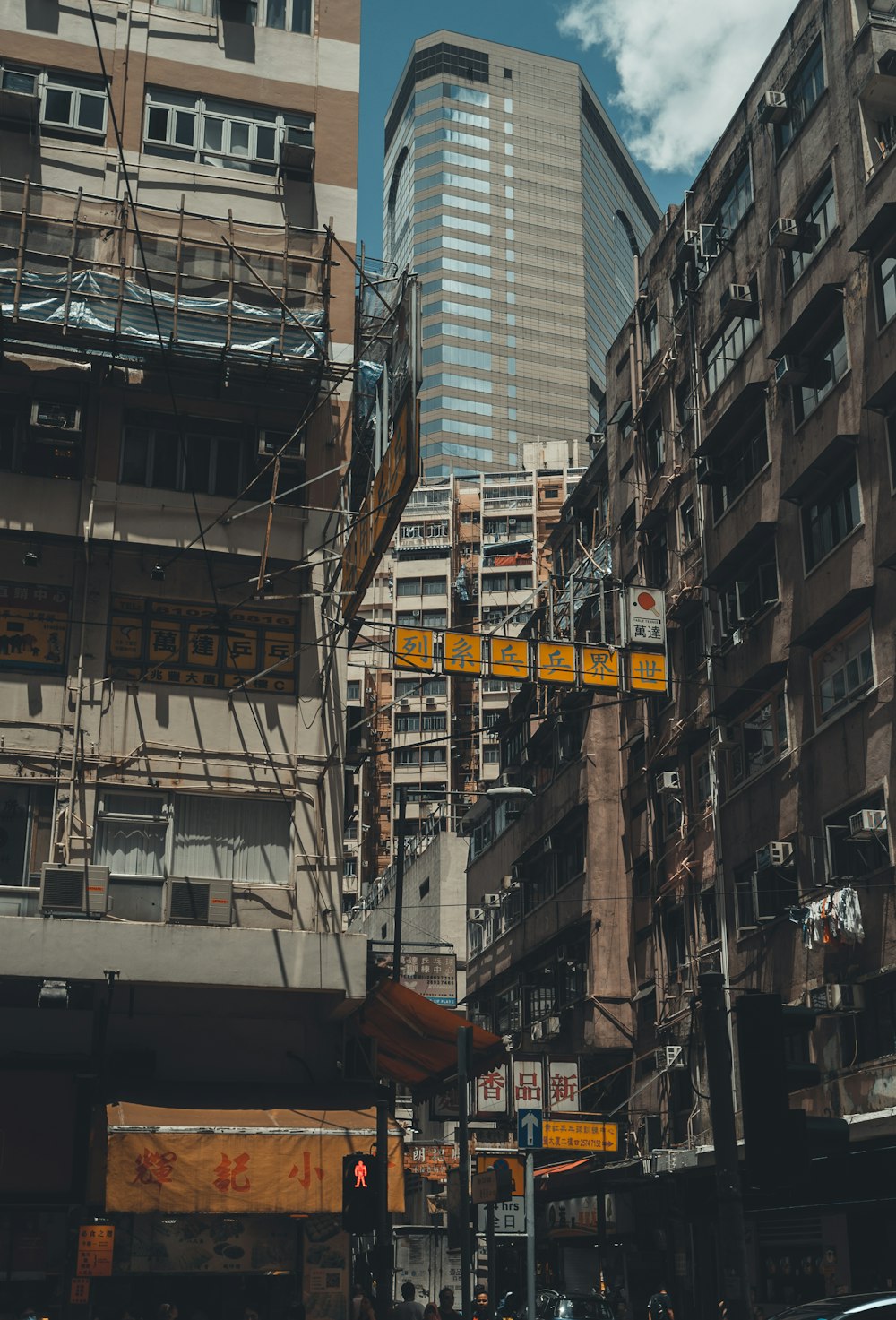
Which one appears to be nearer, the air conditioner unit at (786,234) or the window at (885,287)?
the window at (885,287)

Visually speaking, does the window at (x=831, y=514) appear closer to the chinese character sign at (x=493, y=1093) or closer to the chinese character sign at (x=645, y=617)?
the chinese character sign at (x=645, y=617)

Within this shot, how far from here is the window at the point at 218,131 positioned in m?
23.3

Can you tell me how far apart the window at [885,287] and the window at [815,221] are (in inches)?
101

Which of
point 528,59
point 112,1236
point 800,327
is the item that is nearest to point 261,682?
point 112,1236

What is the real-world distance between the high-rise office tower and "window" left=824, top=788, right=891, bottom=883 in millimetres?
106354

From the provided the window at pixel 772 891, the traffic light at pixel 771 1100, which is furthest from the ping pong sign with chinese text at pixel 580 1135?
the traffic light at pixel 771 1100

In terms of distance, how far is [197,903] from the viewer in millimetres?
19656

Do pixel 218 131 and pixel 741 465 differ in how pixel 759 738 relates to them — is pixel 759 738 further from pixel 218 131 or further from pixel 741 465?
pixel 218 131

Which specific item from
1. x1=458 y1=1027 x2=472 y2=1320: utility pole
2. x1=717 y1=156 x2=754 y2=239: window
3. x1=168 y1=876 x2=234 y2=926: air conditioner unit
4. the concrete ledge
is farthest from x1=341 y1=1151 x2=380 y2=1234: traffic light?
x1=717 y1=156 x2=754 y2=239: window

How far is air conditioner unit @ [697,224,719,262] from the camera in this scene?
A: 3388 cm

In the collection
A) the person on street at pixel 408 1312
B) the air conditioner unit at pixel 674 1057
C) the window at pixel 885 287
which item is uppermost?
the window at pixel 885 287

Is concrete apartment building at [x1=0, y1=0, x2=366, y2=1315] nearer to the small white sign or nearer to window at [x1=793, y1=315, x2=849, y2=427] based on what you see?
window at [x1=793, y1=315, x2=849, y2=427]

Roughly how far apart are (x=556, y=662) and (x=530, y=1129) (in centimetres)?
1086

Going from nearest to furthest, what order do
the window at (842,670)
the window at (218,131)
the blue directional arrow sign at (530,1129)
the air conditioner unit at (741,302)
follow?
the blue directional arrow sign at (530,1129) → the window at (218,131) → the window at (842,670) → the air conditioner unit at (741,302)
